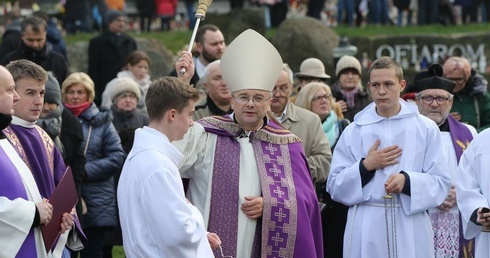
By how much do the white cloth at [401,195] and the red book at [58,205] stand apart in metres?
2.23

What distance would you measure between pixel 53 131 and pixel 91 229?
1383mm

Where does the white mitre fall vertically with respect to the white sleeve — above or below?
above

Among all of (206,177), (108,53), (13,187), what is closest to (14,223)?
(13,187)

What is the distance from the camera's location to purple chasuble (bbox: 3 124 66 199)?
26.3 feet

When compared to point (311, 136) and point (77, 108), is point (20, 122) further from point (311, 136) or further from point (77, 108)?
point (77, 108)

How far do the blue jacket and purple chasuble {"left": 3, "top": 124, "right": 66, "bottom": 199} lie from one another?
2565 mm

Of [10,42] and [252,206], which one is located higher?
[10,42]

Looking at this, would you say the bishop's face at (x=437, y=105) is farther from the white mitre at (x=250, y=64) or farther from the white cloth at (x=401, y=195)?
the white mitre at (x=250, y=64)

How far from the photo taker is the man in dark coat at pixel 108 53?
15.8m

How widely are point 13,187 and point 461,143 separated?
407 centimetres

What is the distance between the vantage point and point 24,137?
26.6ft

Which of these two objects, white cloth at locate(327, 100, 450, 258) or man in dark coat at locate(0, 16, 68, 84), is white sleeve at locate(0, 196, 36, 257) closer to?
white cloth at locate(327, 100, 450, 258)

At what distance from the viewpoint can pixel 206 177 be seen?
8453mm

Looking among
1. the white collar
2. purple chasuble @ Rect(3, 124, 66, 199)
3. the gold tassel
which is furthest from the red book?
the gold tassel
